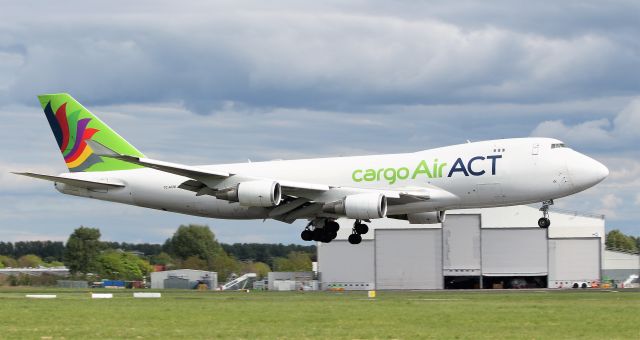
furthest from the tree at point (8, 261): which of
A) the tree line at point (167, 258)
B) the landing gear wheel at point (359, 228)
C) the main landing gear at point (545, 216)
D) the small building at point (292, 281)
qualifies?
the main landing gear at point (545, 216)

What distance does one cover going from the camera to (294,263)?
130375mm

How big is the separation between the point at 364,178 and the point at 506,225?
4224 cm

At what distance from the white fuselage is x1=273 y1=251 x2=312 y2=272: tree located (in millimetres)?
59660

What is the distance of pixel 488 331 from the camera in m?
32.6

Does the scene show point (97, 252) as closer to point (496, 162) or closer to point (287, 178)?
point (287, 178)

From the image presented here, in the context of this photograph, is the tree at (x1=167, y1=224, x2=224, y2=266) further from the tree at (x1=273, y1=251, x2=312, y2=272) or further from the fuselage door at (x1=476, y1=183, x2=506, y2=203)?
the fuselage door at (x1=476, y1=183, x2=506, y2=203)

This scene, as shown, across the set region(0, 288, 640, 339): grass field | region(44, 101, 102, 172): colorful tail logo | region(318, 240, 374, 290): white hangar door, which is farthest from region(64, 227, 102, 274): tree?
region(0, 288, 640, 339): grass field

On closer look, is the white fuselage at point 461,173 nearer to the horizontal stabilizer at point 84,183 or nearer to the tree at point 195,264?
the horizontal stabilizer at point 84,183

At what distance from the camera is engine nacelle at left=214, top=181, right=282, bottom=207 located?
59.2m

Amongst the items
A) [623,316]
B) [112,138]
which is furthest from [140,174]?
[623,316]

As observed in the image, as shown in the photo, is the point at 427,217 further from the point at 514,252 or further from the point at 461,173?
the point at 514,252

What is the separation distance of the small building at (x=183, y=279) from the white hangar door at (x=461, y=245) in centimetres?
2245

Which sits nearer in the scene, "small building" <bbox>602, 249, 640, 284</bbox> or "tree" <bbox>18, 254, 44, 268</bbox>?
"small building" <bbox>602, 249, 640, 284</bbox>

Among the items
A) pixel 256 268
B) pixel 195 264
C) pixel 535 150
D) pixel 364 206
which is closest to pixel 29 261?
pixel 256 268
